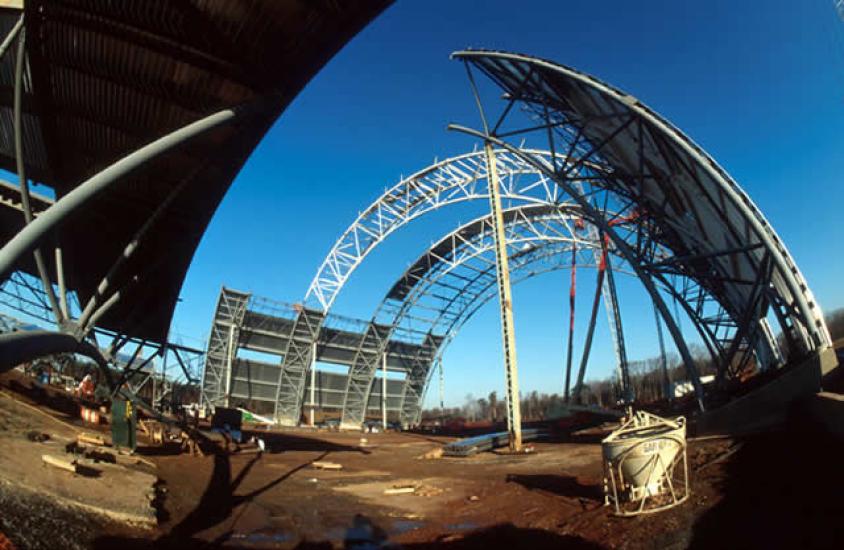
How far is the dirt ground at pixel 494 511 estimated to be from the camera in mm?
5684

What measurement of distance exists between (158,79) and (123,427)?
12.7 meters

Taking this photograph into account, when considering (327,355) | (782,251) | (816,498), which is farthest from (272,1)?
(327,355)

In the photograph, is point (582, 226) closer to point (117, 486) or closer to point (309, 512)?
point (309, 512)

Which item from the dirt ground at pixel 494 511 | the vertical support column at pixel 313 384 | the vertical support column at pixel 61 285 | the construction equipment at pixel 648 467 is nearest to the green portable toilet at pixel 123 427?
the dirt ground at pixel 494 511

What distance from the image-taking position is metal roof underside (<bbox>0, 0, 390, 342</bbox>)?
6020mm

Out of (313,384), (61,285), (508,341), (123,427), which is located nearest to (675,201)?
(508,341)

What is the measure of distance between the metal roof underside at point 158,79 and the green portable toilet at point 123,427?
24.8 feet

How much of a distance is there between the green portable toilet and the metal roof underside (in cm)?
757

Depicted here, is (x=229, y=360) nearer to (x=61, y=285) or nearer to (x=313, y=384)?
(x=313, y=384)

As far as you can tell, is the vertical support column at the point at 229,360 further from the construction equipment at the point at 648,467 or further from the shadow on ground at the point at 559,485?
the construction equipment at the point at 648,467

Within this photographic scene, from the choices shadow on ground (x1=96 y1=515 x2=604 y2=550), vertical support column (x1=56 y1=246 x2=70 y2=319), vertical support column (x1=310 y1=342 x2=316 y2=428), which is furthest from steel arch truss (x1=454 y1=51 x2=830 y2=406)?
vertical support column (x1=310 y1=342 x2=316 y2=428)

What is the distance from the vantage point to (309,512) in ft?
32.0

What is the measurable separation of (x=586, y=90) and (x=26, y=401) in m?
26.3

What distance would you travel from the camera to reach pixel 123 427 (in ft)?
48.3
